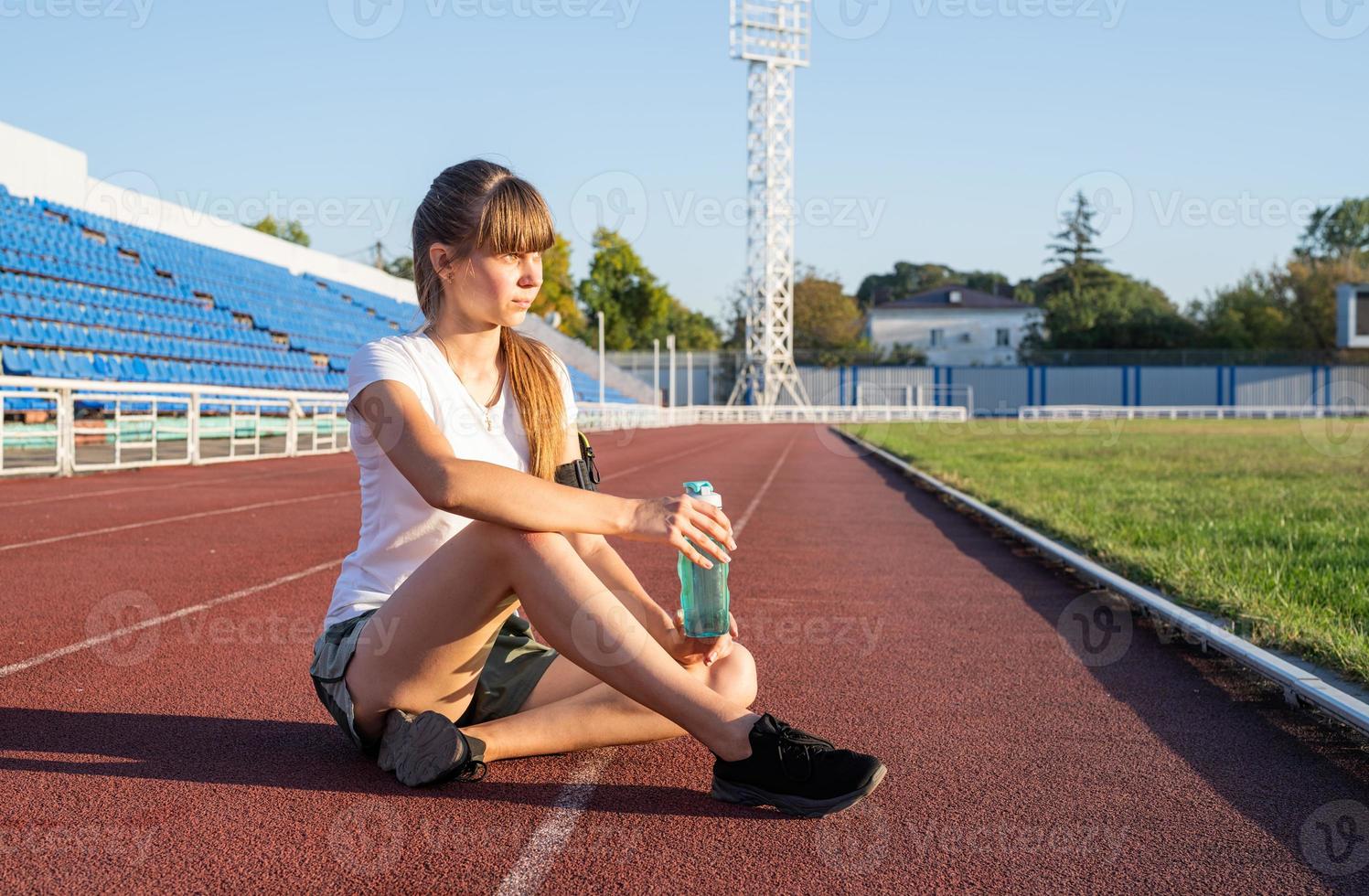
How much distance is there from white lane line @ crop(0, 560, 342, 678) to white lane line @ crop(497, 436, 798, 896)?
99.5 inches

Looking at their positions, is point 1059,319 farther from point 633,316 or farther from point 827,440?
point 827,440

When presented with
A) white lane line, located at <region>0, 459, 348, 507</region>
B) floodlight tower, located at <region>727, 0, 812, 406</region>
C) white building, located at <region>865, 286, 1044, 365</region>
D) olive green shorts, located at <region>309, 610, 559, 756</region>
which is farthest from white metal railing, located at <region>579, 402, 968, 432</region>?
olive green shorts, located at <region>309, 610, 559, 756</region>

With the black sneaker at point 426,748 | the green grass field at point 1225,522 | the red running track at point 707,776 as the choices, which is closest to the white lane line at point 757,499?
the green grass field at point 1225,522

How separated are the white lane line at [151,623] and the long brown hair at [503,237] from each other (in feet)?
8.73

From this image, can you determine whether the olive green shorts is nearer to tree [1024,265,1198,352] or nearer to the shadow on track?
the shadow on track

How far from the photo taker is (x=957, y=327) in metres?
86.2

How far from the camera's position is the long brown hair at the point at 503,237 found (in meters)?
3.03

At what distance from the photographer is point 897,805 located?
3180 millimetres

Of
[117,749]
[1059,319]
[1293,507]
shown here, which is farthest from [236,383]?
[1059,319]

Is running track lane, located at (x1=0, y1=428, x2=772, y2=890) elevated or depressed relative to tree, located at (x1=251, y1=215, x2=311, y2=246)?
depressed

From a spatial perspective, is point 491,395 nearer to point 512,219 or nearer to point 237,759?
point 512,219

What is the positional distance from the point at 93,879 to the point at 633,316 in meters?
78.1

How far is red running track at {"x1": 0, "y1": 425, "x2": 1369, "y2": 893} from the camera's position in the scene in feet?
8.88

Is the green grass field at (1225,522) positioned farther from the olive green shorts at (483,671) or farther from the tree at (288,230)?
the tree at (288,230)
